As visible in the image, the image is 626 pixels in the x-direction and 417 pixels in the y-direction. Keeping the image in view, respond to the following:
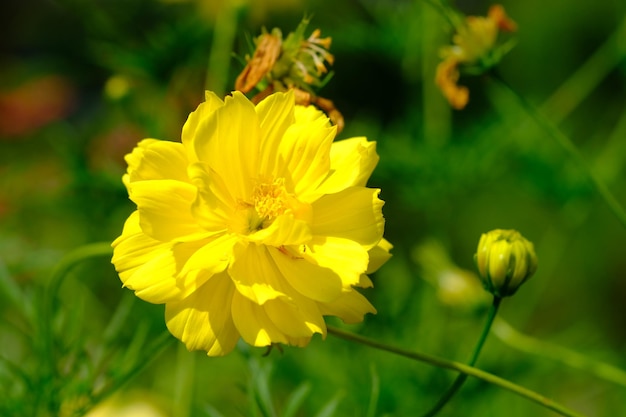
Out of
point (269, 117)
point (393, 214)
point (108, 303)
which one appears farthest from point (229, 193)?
point (393, 214)

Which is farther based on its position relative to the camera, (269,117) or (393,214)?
(393,214)

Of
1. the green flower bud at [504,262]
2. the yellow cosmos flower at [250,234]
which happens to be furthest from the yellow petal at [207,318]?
the green flower bud at [504,262]

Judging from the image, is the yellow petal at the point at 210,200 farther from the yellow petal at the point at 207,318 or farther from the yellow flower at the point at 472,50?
the yellow flower at the point at 472,50

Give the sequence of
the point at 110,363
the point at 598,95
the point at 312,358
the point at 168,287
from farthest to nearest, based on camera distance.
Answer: the point at 598,95, the point at 312,358, the point at 110,363, the point at 168,287

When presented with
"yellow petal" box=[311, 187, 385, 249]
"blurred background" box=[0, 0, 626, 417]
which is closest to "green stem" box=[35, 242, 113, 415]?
"blurred background" box=[0, 0, 626, 417]

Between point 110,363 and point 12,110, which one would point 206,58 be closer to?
point 110,363

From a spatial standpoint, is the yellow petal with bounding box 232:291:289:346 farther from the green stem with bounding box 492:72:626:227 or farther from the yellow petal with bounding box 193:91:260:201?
the green stem with bounding box 492:72:626:227

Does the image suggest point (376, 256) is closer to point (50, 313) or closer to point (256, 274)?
point (256, 274)

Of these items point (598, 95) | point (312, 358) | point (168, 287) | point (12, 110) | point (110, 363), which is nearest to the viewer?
point (168, 287)
